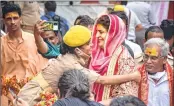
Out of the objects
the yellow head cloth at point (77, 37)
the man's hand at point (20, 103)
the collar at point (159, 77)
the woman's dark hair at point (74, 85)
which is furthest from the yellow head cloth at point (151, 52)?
the man's hand at point (20, 103)

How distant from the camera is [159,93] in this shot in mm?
6859

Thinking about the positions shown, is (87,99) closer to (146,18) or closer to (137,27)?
(137,27)

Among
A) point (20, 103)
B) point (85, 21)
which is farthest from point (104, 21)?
point (20, 103)

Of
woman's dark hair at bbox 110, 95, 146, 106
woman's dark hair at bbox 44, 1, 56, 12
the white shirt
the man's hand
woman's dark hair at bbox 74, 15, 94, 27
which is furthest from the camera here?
woman's dark hair at bbox 44, 1, 56, 12

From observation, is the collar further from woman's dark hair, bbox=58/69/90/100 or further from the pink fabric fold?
woman's dark hair, bbox=58/69/90/100

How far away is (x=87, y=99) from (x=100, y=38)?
1.67 meters

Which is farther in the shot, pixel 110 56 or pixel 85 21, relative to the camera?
pixel 85 21

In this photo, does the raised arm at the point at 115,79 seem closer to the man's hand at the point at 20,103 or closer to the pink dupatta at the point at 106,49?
the pink dupatta at the point at 106,49

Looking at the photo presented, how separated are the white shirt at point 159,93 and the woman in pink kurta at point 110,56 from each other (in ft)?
0.83

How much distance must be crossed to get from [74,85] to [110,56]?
1474mm

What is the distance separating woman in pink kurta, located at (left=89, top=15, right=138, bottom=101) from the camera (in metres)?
6.58

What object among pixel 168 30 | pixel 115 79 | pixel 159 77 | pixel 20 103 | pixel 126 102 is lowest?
pixel 168 30

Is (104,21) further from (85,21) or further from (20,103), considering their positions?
(20,103)

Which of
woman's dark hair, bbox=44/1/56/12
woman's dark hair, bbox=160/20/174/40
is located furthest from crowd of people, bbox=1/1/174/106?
woman's dark hair, bbox=44/1/56/12
